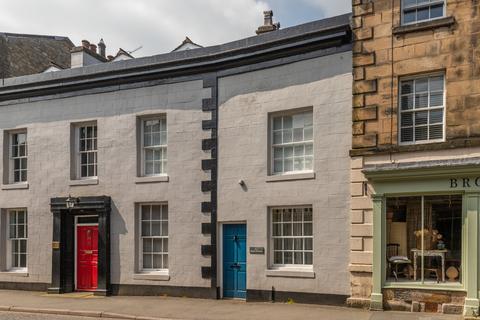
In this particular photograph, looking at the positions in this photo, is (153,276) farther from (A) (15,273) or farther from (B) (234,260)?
(A) (15,273)

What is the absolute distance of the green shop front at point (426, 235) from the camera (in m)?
12.2

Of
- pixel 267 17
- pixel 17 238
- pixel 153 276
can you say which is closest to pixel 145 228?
pixel 153 276

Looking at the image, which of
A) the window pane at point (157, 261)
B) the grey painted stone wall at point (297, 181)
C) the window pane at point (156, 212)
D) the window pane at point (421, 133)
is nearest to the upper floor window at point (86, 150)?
the window pane at point (156, 212)

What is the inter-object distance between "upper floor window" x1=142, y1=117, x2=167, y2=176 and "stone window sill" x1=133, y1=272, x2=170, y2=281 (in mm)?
2949

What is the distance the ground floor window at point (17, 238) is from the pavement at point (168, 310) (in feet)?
7.68

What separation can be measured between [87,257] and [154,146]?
4206 mm

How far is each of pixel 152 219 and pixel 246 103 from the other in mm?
4578

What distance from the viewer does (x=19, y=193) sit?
61.5ft

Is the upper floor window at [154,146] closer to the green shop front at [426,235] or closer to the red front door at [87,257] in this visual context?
the red front door at [87,257]

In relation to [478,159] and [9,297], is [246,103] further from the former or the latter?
[9,297]

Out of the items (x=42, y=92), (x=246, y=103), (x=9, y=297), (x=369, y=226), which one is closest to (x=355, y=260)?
(x=369, y=226)

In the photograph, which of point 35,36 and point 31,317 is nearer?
point 31,317

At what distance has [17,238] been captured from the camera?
18906mm

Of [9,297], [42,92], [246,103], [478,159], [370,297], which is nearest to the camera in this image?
[478,159]
